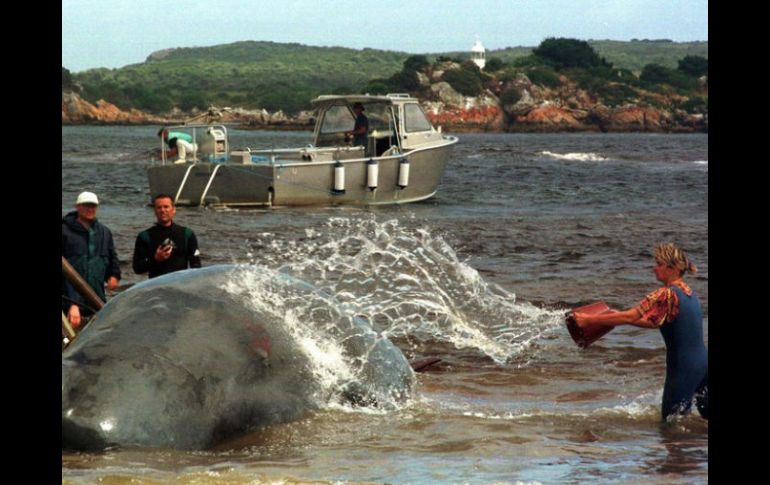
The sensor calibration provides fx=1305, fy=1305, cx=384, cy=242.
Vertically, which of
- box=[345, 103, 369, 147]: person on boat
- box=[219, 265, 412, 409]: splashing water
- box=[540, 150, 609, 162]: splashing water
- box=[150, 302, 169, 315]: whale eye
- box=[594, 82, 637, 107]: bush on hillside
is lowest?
box=[219, 265, 412, 409]: splashing water

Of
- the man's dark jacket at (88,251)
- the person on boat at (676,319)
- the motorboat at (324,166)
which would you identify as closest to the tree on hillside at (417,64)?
the motorboat at (324,166)

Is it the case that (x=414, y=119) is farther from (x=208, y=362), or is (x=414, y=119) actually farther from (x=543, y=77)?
(x=543, y=77)

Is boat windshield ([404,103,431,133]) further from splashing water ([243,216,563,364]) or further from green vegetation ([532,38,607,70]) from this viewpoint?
green vegetation ([532,38,607,70])

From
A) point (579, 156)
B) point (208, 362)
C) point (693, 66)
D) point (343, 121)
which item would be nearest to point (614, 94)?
point (693, 66)

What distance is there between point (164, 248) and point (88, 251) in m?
0.54

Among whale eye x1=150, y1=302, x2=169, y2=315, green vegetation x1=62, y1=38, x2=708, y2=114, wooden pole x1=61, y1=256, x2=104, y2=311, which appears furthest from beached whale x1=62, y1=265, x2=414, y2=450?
green vegetation x1=62, y1=38, x2=708, y2=114

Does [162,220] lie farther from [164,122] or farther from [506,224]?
[164,122]

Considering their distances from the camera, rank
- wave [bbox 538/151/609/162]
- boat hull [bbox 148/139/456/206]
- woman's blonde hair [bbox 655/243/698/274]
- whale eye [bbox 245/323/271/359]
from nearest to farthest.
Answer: whale eye [bbox 245/323/271/359]
woman's blonde hair [bbox 655/243/698/274]
boat hull [bbox 148/139/456/206]
wave [bbox 538/151/609/162]

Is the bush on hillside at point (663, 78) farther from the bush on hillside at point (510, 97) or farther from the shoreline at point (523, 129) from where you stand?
the bush on hillside at point (510, 97)

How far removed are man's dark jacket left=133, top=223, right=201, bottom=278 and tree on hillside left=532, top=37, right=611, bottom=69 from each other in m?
132

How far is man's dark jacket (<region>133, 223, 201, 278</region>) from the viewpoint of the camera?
952cm

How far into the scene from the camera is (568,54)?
464 ft

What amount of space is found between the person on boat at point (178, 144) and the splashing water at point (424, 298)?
24.4 feet

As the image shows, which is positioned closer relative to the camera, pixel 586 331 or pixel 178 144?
pixel 586 331
